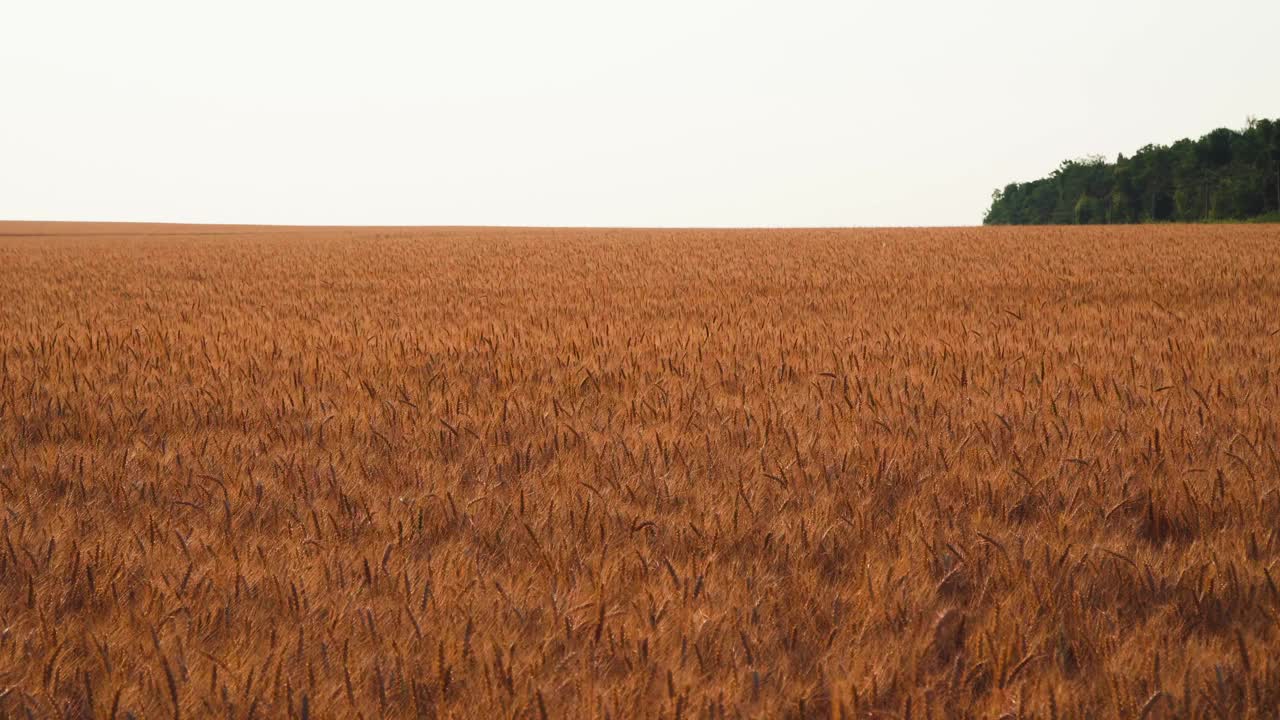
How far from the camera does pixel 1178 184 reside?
196 feet

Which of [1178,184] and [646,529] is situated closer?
[646,529]

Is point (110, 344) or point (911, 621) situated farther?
point (110, 344)

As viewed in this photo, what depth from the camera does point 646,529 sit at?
2.18 m

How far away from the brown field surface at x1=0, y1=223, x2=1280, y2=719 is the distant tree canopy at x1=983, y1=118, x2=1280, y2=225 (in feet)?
179

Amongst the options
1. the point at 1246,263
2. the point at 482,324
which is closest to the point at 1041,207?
the point at 1246,263

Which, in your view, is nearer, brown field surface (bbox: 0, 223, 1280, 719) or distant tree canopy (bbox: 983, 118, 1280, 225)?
brown field surface (bbox: 0, 223, 1280, 719)

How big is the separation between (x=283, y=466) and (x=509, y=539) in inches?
39.6

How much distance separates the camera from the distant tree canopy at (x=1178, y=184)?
52812 mm

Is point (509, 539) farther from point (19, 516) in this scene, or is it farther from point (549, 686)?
point (19, 516)

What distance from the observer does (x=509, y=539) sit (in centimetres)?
215

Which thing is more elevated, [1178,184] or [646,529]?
[1178,184]

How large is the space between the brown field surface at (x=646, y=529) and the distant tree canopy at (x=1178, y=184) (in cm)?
5462

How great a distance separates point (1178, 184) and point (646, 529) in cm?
6898

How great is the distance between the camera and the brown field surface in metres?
1.46
